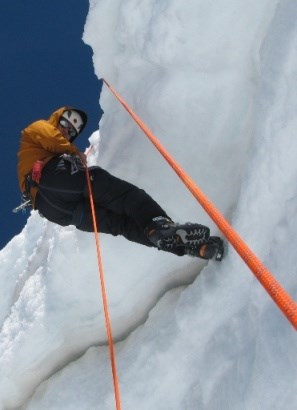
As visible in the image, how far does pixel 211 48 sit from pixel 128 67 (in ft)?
3.45

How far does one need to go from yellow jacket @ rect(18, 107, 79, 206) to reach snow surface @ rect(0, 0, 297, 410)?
0.85 meters

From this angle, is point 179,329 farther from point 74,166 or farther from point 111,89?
point 111,89

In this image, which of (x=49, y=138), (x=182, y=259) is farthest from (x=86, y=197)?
(x=182, y=259)

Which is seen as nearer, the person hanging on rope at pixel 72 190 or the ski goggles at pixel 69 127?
the person hanging on rope at pixel 72 190

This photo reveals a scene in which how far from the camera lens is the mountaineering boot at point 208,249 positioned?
142 inches

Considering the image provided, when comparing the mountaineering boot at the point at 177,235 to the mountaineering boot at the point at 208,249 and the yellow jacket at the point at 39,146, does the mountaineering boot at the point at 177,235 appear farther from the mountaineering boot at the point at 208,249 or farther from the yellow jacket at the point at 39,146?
the yellow jacket at the point at 39,146

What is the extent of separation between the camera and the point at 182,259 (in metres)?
4.66

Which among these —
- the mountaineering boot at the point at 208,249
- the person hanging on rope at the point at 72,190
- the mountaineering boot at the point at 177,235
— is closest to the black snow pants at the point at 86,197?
the person hanging on rope at the point at 72,190

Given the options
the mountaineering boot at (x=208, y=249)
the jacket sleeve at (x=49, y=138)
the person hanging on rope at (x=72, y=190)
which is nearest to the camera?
the mountaineering boot at (x=208, y=249)

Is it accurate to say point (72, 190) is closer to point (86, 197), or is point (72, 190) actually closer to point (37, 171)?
point (86, 197)

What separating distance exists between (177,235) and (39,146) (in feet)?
5.00

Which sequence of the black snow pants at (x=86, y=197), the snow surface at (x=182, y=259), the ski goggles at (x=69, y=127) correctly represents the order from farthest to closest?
the ski goggles at (x=69, y=127) → the black snow pants at (x=86, y=197) → the snow surface at (x=182, y=259)

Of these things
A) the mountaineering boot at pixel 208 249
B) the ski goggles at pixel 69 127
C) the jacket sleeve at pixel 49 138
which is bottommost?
the mountaineering boot at pixel 208 249

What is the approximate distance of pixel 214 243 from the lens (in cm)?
373
